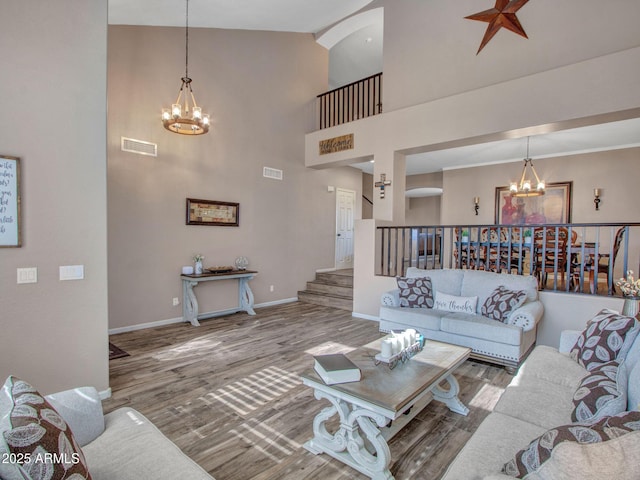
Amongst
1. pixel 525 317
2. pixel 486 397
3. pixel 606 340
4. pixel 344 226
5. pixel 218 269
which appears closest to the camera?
pixel 606 340

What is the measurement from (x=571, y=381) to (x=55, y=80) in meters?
4.19

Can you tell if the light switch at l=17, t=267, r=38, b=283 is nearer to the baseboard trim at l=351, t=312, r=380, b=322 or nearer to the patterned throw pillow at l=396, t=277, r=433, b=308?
the patterned throw pillow at l=396, t=277, r=433, b=308

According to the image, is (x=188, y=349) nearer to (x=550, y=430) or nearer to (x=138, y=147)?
(x=138, y=147)

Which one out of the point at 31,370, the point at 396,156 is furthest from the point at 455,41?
the point at 31,370

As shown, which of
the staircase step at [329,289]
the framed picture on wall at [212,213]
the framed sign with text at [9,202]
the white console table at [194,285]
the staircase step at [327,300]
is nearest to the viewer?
the framed sign with text at [9,202]

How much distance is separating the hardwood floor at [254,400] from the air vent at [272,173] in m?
2.97

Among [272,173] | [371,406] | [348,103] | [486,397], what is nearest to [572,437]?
[371,406]

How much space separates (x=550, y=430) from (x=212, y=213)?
528cm

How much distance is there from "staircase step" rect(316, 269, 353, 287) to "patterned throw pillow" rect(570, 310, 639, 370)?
4.43 metres

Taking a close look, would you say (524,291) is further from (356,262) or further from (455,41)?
(455,41)

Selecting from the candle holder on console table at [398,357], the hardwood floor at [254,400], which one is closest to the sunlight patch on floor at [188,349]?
the hardwood floor at [254,400]

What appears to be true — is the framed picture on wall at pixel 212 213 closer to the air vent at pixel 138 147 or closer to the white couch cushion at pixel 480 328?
the air vent at pixel 138 147

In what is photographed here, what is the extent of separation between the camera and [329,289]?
6.79 m

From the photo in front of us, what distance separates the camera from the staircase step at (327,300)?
623 centimetres
